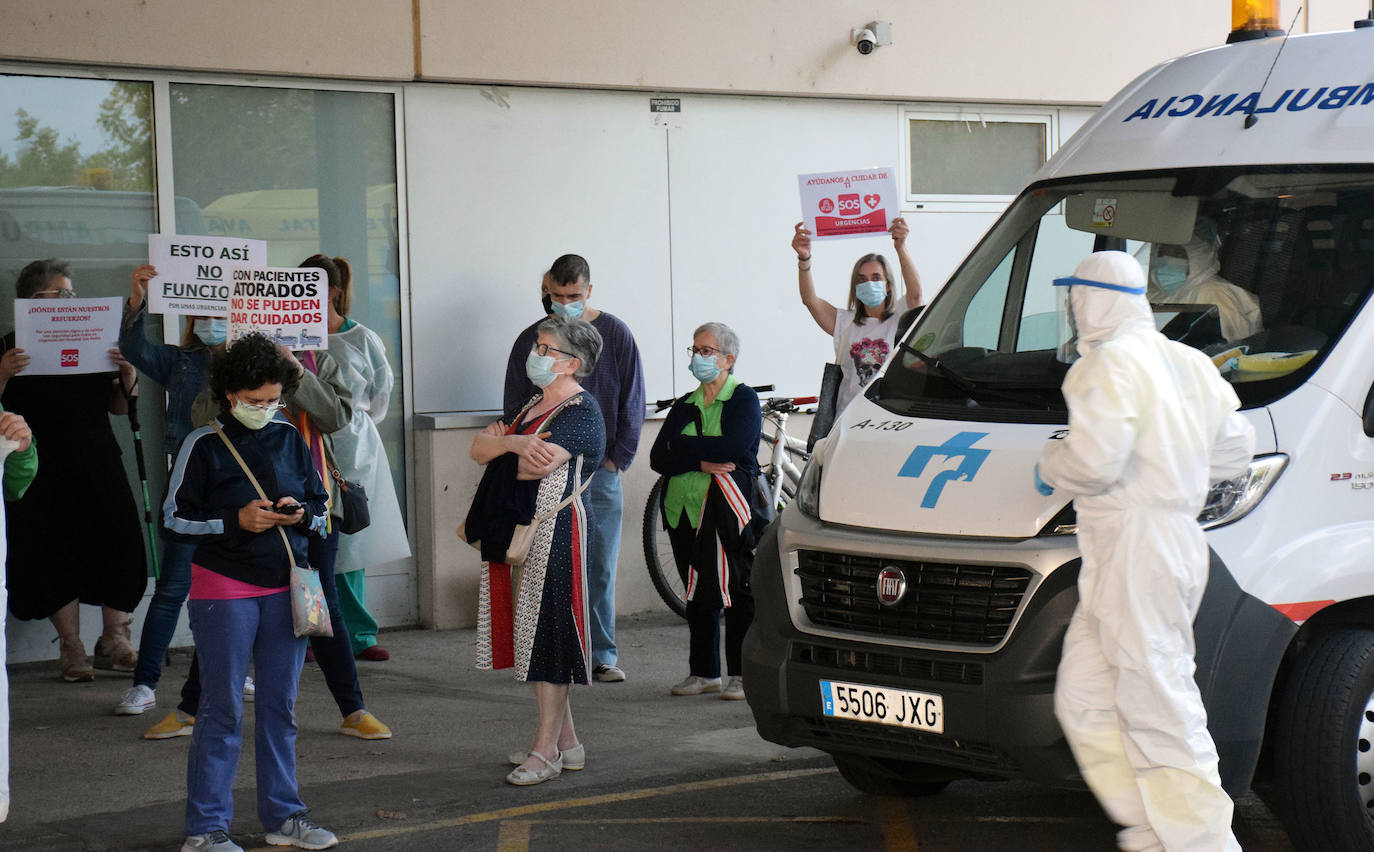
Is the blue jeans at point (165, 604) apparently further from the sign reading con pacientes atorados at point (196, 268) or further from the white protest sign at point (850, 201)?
the white protest sign at point (850, 201)

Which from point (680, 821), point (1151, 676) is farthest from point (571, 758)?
point (1151, 676)

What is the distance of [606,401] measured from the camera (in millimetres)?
8922

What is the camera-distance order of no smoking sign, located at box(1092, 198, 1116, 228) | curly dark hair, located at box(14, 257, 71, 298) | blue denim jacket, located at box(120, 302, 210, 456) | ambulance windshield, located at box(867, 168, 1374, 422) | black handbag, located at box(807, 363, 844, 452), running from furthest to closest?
black handbag, located at box(807, 363, 844, 452) < curly dark hair, located at box(14, 257, 71, 298) < blue denim jacket, located at box(120, 302, 210, 456) < no smoking sign, located at box(1092, 198, 1116, 228) < ambulance windshield, located at box(867, 168, 1374, 422)

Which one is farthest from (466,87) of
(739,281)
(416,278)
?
(739,281)

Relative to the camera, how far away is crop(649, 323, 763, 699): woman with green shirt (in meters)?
7.86

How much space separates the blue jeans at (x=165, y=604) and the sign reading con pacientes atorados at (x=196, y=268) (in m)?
1.12

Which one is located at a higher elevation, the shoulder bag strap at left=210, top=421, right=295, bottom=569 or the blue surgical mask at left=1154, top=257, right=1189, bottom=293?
the blue surgical mask at left=1154, top=257, right=1189, bottom=293

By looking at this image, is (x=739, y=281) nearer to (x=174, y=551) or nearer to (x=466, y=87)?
(x=466, y=87)

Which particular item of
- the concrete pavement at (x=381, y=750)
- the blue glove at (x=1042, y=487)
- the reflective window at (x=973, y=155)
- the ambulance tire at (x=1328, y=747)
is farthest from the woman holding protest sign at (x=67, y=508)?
the ambulance tire at (x=1328, y=747)

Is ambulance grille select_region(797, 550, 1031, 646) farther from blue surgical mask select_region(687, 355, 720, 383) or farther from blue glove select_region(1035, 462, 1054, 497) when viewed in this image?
blue surgical mask select_region(687, 355, 720, 383)

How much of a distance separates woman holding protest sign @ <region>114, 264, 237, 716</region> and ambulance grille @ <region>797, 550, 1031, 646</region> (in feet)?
11.6

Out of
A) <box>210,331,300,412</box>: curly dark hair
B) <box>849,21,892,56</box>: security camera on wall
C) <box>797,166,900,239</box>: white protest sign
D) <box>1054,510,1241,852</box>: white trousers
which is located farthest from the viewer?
<box>849,21,892,56</box>: security camera on wall

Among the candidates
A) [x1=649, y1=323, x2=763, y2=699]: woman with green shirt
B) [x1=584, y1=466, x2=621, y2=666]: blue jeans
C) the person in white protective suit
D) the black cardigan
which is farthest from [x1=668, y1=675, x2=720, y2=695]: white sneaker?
the person in white protective suit

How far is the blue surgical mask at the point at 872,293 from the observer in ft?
28.3
